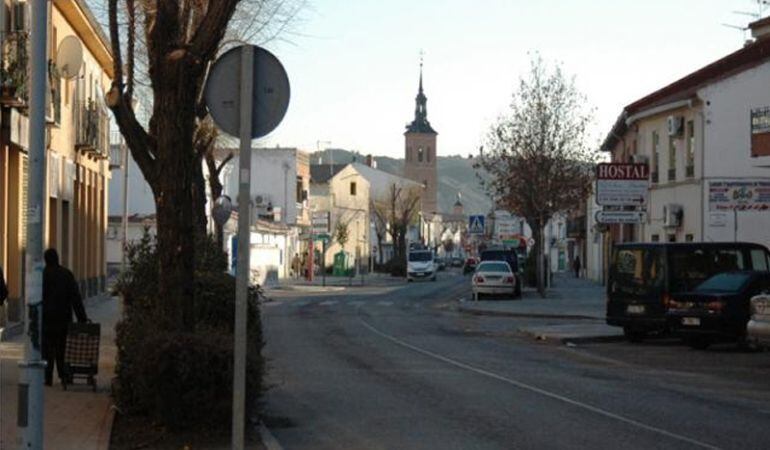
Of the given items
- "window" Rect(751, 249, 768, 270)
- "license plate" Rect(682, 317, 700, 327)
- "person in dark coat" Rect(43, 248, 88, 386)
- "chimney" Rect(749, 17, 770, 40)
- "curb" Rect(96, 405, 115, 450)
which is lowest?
"curb" Rect(96, 405, 115, 450)

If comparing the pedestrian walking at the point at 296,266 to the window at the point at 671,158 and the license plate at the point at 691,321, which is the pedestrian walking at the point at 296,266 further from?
the license plate at the point at 691,321

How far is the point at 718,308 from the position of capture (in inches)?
940

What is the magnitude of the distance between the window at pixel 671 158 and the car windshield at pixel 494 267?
299 inches

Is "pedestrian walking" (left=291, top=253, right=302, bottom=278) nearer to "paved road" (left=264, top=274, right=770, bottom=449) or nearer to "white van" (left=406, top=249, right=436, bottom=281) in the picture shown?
"white van" (left=406, top=249, right=436, bottom=281)

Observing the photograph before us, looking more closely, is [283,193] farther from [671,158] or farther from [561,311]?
[561,311]

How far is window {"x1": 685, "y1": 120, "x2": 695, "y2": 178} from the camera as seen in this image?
4188 cm

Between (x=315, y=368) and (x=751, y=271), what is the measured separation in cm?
981

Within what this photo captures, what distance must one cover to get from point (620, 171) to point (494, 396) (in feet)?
47.2

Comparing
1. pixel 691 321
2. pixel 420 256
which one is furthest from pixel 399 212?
pixel 691 321

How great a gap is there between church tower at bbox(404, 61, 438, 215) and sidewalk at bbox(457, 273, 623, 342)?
11543 centimetres

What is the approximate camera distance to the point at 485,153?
52.5 m

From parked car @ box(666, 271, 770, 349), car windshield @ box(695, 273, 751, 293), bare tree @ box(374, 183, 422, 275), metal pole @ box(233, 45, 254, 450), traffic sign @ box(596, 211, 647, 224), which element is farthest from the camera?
bare tree @ box(374, 183, 422, 275)

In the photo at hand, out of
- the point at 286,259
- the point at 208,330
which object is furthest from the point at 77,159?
the point at 286,259

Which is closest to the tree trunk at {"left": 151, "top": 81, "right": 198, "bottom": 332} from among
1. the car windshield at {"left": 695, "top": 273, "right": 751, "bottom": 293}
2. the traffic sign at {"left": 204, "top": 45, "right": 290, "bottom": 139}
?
the traffic sign at {"left": 204, "top": 45, "right": 290, "bottom": 139}
